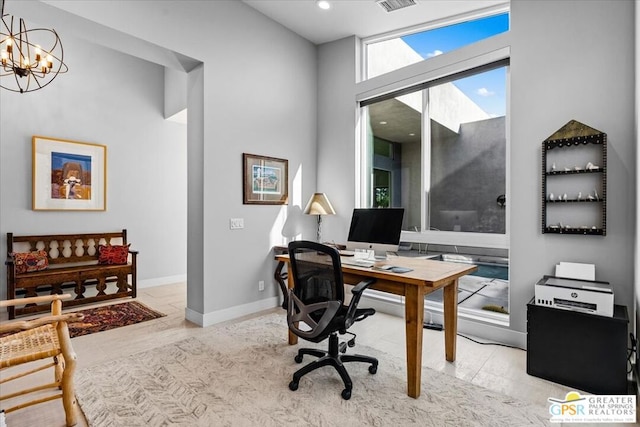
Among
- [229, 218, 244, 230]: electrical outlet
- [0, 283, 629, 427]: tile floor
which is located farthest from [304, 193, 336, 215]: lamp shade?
[0, 283, 629, 427]: tile floor

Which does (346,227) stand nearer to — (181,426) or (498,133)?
(498,133)

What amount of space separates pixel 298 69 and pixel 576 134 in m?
3.11

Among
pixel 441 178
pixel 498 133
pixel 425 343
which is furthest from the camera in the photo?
pixel 441 178

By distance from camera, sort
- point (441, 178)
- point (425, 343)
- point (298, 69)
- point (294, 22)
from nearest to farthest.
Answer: point (425, 343)
point (441, 178)
point (294, 22)
point (298, 69)

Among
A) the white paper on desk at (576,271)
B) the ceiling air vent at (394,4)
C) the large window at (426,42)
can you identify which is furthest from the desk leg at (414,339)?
the ceiling air vent at (394,4)

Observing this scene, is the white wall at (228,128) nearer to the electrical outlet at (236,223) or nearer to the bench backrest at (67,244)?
the electrical outlet at (236,223)

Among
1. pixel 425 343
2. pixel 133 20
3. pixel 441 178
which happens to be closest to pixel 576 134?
pixel 441 178

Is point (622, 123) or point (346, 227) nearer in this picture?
point (622, 123)

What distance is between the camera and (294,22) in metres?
4.03

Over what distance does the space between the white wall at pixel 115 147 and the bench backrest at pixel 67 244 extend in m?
0.10

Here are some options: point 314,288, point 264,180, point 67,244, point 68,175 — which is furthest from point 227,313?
point 68,175

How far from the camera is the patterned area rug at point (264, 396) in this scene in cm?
190

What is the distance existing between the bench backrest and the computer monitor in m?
3.56

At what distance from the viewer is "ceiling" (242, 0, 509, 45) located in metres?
3.50
